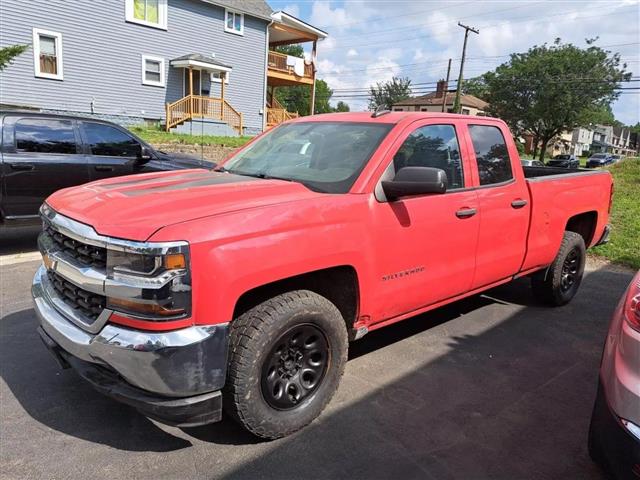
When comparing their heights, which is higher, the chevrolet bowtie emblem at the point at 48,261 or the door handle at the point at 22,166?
the door handle at the point at 22,166

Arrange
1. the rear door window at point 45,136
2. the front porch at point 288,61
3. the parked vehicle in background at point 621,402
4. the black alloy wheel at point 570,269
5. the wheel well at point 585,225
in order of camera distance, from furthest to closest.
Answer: the front porch at point 288,61
the rear door window at point 45,136
the wheel well at point 585,225
the black alloy wheel at point 570,269
the parked vehicle in background at point 621,402

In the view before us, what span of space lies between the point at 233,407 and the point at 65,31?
2013cm

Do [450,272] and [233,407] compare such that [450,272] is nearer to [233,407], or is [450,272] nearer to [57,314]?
[233,407]

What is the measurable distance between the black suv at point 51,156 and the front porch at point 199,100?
44.8ft

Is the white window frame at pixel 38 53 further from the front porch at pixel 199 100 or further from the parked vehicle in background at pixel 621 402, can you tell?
the parked vehicle in background at pixel 621 402

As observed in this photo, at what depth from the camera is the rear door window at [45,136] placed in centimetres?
655

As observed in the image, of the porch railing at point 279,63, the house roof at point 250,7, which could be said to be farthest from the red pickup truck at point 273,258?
the porch railing at point 279,63

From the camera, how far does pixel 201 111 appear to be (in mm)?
21234

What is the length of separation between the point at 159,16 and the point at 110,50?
283 cm

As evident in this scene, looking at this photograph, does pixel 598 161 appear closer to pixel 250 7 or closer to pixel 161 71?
pixel 250 7

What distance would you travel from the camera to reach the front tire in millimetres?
2631

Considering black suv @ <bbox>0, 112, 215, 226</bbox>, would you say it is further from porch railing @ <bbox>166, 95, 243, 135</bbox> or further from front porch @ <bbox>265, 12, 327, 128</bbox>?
front porch @ <bbox>265, 12, 327, 128</bbox>

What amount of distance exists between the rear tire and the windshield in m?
2.69

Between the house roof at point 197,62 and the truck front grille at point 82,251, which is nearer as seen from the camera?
the truck front grille at point 82,251
